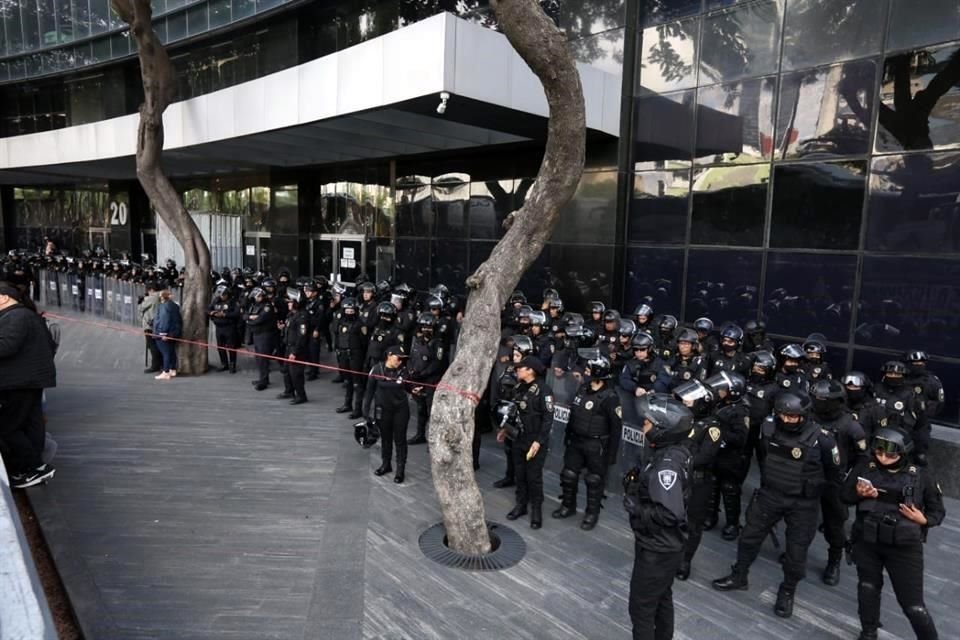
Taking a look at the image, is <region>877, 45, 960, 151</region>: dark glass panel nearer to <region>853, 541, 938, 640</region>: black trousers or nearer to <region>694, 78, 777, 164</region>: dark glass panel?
<region>694, 78, 777, 164</region>: dark glass panel

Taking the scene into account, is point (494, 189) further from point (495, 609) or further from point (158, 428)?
point (495, 609)

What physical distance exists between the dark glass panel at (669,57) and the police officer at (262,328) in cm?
841

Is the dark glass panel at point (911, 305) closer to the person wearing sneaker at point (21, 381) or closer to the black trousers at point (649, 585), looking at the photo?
the black trousers at point (649, 585)

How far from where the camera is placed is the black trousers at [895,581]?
13.4ft

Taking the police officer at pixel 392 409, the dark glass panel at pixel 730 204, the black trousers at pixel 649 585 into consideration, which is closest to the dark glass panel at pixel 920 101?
the dark glass panel at pixel 730 204

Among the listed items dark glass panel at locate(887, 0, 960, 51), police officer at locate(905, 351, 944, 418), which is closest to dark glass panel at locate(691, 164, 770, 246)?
dark glass panel at locate(887, 0, 960, 51)

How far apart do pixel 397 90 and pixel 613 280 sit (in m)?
5.88

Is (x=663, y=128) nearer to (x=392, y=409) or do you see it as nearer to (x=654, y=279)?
(x=654, y=279)

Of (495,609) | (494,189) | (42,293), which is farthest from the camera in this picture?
(42,293)

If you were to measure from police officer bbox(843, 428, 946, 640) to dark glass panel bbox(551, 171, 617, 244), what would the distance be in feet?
27.6

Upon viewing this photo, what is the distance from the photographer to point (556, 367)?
790 cm

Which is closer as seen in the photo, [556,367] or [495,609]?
[495,609]

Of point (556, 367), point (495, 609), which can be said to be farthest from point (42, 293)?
point (495, 609)

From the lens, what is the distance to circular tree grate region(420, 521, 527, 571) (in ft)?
17.5
